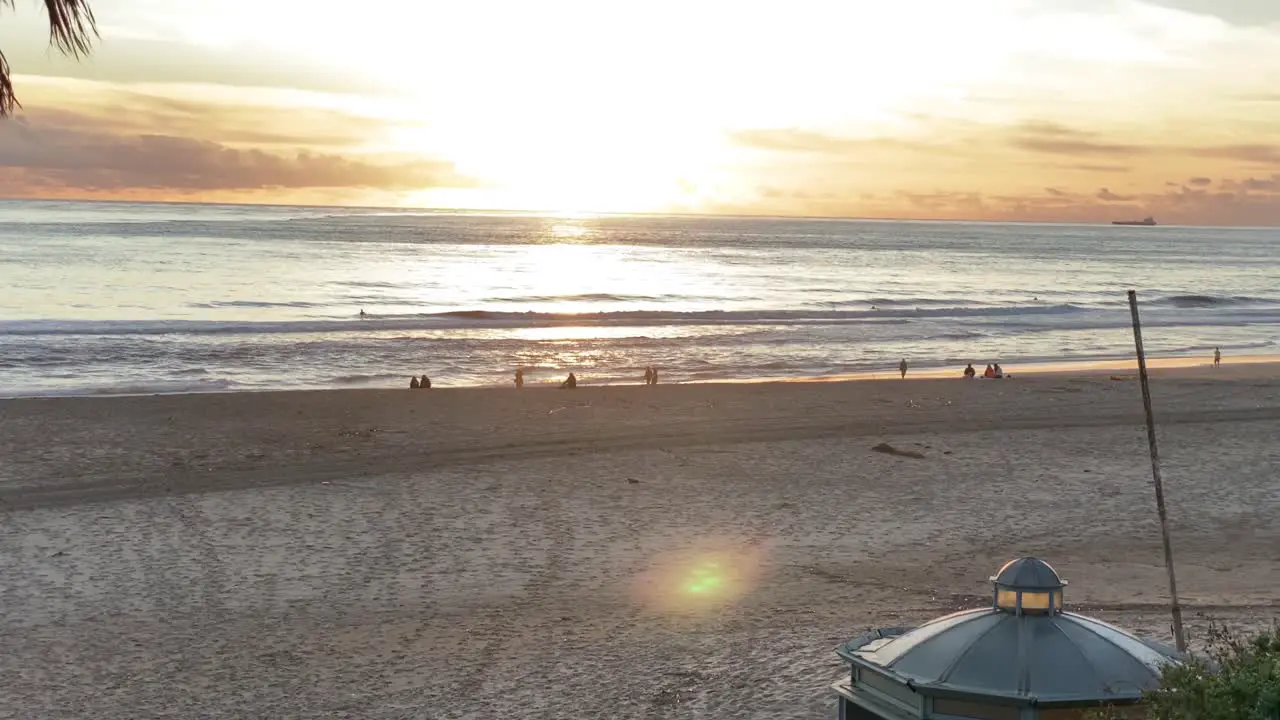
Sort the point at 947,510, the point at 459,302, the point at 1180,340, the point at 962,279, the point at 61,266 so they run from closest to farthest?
the point at 947,510
the point at 1180,340
the point at 459,302
the point at 61,266
the point at 962,279

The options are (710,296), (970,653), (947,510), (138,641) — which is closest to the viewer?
(970,653)

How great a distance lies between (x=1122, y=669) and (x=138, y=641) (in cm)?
897

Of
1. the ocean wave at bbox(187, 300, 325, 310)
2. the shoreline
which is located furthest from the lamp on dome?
the ocean wave at bbox(187, 300, 325, 310)

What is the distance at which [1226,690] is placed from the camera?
483 centimetres

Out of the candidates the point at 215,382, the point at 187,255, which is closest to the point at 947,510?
the point at 215,382

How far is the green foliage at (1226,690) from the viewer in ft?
15.3

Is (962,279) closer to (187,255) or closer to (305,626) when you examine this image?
(187,255)

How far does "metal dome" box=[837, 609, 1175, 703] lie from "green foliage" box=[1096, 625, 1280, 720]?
0.47 m

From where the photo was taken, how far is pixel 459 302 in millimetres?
64250

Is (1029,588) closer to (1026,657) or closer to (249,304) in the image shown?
(1026,657)

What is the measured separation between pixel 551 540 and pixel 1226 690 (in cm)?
1115

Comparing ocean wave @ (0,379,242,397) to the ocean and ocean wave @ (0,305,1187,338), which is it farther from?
ocean wave @ (0,305,1187,338)

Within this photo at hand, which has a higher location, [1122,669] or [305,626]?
[1122,669]

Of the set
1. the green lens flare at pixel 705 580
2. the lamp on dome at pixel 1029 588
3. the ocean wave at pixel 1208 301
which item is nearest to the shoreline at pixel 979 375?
the green lens flare at pixel 705 580
